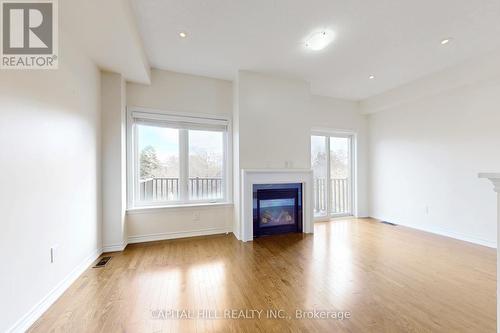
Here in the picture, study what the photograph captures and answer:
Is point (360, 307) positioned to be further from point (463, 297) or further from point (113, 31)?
point (113, 31)

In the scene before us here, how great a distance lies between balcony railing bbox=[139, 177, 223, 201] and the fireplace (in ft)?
→ 2.58

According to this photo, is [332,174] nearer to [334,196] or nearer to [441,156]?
[334,196]

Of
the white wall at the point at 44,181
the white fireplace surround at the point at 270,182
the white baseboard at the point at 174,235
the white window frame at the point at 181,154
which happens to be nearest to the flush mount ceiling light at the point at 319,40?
the white window frame at the point at 181,154

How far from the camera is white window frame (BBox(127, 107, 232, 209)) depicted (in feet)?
10.4

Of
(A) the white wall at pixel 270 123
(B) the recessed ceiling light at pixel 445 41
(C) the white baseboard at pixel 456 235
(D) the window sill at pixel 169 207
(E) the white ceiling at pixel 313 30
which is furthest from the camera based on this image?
(A) the white wall at pixel 270 123

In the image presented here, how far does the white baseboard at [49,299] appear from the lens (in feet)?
4.66

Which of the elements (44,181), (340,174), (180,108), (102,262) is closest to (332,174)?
(340,174)

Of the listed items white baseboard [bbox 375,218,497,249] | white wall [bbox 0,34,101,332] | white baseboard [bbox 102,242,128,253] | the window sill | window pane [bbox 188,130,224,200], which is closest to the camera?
white wall [bbox 0,34,101,332]

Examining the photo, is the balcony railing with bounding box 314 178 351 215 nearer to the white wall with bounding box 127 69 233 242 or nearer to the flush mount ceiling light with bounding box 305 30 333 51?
the white wall with bounding box 127 69 233 242

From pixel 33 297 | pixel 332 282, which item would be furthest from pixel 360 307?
pixel 33 297

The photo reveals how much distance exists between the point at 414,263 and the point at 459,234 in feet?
5.39

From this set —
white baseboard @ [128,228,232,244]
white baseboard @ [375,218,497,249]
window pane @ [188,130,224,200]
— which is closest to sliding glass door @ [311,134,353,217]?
white baseboard @ [375,218,497,249]

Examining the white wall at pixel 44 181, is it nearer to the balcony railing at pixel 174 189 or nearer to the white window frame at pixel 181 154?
the white window frame at pixel 181 154

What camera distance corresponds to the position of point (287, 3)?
1.94 meters
